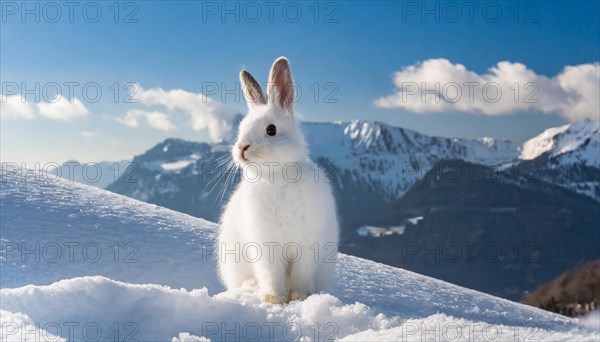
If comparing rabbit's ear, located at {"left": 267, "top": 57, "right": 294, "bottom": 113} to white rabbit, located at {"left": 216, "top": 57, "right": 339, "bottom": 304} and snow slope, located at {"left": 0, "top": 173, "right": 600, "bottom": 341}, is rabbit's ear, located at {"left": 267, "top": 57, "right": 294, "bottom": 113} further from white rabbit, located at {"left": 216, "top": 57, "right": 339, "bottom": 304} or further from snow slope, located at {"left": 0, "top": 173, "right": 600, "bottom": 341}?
snow slope, located at {"left": 0, "top": 173, "right": 600, "bottom": 341}

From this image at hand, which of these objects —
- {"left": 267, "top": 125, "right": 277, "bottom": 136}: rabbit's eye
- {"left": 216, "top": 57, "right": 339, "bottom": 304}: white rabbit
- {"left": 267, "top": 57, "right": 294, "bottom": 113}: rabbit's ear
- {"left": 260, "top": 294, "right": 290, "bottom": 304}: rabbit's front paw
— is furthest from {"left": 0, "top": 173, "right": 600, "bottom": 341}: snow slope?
{"left": 267, "top": 57, "right": 294, "bottom": 113}: rabbit's ear

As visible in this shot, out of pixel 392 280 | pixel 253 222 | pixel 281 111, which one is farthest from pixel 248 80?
pixel 392 280


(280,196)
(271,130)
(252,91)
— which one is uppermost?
(252,91)

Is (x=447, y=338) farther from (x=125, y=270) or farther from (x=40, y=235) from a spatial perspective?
(x=40, y=235)

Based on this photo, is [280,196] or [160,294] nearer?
[160,294]

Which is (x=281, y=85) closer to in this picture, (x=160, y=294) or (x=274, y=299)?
(x=274, y=299)

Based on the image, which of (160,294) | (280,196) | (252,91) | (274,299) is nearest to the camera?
(160,294)

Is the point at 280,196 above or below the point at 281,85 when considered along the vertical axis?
below

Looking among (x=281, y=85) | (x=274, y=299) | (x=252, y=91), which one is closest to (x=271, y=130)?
(x=281, y=85)
